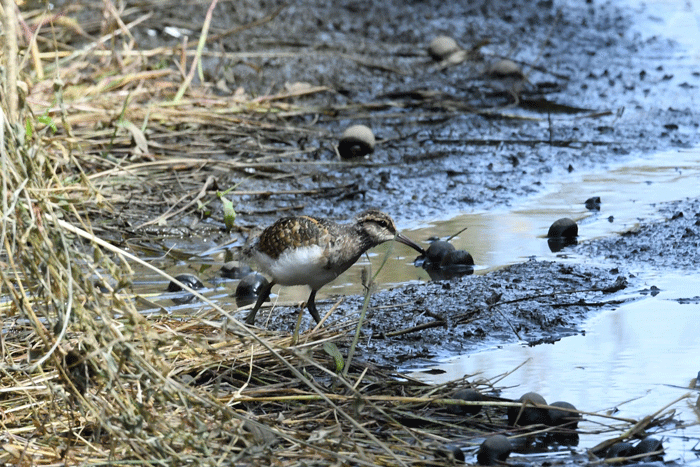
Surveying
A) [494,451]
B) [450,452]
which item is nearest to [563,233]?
[494,451]

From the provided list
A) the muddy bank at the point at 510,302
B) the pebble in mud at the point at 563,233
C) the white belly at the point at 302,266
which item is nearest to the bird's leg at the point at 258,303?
the muddy bank at the point at 510,302

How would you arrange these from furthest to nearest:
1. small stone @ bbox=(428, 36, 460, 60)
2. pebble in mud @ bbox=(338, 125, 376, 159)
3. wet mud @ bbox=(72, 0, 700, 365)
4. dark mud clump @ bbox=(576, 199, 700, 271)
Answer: small stone @ bbox=(428, 36, 460, 60), pebble in mud @ bbox=(338, 125, 376, 159), dark mud clump @ bbox=(576, 199, 700, 271), wet mud @ bbox=(72, 0, 700, 365)

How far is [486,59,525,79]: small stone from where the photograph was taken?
36.0 feet

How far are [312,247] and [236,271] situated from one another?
1357mm

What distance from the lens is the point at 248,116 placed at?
30.3 ft

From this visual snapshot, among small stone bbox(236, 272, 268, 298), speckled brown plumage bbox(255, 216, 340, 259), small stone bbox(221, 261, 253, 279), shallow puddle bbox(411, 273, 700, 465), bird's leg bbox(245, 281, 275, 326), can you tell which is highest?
speckled brown plumage bbox(255, 216, 340, 259)

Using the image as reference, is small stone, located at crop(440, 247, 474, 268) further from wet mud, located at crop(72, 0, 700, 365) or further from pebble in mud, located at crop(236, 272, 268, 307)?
pebble in mud, located at crop(236, 272, 268, 307)

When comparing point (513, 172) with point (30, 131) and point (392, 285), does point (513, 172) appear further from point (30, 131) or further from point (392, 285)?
point (30, 131)

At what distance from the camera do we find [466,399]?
13.7 ft

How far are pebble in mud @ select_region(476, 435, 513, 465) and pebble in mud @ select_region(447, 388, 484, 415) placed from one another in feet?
1.22

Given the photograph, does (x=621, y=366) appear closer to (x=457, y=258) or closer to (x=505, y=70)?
(x=457, y=258)

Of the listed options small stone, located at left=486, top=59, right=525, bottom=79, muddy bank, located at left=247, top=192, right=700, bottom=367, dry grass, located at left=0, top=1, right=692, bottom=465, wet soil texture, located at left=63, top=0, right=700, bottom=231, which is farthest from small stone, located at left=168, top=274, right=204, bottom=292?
small stone, located at left=486, top=59, right=525, bottom=79

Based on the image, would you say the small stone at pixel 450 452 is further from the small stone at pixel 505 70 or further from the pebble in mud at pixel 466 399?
the small stone at pixel 505 70

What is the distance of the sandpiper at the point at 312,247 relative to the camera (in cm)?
522
